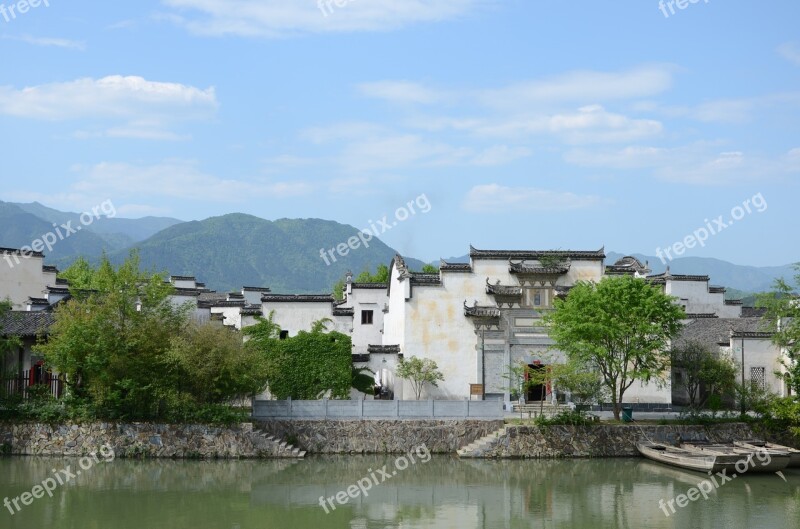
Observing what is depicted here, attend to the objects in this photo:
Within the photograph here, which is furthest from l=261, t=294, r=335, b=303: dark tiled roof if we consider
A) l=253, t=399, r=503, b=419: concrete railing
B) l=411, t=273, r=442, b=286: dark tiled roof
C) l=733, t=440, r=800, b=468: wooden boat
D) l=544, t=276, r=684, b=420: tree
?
l=733, t=440, r=800, b=468: wooden boat

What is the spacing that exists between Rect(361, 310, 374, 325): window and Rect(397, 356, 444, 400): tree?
8.06 metres

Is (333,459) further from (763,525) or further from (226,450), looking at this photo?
(763,525)

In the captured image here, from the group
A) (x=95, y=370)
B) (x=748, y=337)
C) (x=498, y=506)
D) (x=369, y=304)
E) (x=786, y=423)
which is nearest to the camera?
(x=498, y=506)

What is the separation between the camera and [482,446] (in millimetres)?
28719

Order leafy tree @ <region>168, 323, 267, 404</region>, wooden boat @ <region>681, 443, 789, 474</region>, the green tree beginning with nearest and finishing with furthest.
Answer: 1. wooden boat @ <region>681, 443, 789, 474</region>
2. the green tree
3. leafy tree @ <region>168, 323, 267, 404</region>

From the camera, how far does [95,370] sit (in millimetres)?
26938

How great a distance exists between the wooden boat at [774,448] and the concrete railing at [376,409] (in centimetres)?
754

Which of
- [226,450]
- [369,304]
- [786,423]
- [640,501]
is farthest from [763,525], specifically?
[369,304]

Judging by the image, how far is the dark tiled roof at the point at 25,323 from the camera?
28.5 m

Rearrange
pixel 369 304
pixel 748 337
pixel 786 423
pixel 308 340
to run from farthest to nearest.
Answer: pixel 369 304
pixel 748 337
pixel 308 340
pixel 786 423

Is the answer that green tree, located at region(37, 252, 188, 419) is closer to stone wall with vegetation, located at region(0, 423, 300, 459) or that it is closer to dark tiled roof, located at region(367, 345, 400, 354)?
stone wall with vegetation, located at region(0, 423, 300, 459)

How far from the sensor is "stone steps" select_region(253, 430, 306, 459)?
2805cm

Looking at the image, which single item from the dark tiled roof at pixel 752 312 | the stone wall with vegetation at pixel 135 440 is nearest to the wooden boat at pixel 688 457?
the stone wall with vegetation at pixel 135 440

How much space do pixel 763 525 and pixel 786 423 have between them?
1091 centimetres
